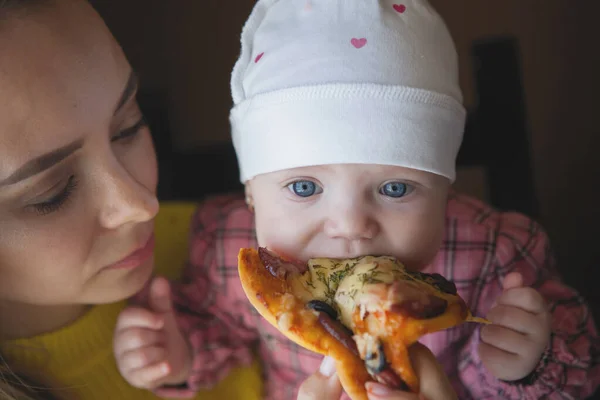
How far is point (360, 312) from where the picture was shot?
578mm

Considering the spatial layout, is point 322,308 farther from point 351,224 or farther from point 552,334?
point 552,334

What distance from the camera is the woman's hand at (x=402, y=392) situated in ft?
1.84

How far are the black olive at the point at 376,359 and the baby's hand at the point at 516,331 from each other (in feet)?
0.87

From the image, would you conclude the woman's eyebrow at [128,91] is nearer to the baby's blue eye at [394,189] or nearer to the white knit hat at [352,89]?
the white knit hat at [352,89]

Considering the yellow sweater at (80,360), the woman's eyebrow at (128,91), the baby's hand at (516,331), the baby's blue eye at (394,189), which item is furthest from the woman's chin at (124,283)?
the baby's hand at (516,331)

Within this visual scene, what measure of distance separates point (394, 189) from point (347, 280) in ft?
0.49

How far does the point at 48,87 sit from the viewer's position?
616 millimetres

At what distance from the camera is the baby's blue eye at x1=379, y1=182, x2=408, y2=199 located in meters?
0.70

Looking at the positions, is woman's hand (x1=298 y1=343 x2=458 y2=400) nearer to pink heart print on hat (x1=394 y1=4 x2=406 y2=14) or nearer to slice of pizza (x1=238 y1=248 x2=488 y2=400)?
slice of pizza (x1=238 y1=248 x2=488 y2=400)

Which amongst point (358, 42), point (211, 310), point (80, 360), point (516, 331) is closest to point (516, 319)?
point (516, 331)

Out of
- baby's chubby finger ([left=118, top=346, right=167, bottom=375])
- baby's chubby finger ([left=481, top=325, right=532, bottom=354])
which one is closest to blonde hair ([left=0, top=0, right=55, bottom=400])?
baby's chubby finger ([left=118, top=346, right=167, bottom=375])

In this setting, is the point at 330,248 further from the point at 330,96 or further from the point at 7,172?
the point at 7,172

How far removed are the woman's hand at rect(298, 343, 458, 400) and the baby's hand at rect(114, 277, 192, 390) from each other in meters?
0.30

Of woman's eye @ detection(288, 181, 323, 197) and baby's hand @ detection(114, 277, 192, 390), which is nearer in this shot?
woman's eye @ detection(288, 181, 323, 197)
